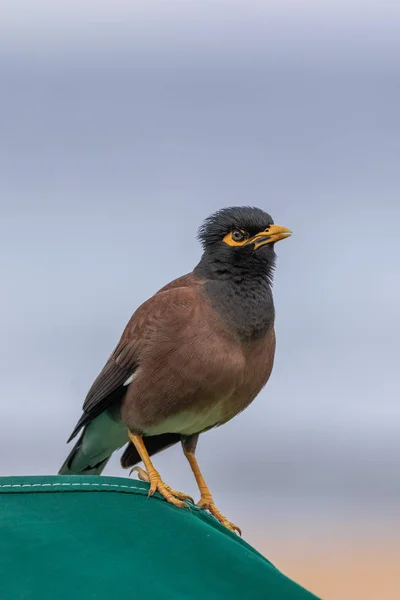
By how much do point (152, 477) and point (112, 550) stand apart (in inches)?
37.9

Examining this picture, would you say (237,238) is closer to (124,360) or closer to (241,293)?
(241,293)

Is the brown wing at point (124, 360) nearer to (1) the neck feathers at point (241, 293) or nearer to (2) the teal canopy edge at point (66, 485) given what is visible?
(1) the neck feathers at point (241, 293)

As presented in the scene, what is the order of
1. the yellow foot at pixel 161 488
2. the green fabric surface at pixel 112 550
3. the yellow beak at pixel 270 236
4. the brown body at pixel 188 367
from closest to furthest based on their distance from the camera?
the green fabric surface at pixel 112 550 → the yellow foot at pixel 161 488 → the brown body at pixel 188 367 → the yellow beak at pixel 270 236

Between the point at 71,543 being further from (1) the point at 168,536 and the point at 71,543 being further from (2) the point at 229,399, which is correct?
(2) the point at 229,399

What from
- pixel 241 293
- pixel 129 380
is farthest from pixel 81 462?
pixel 241 293

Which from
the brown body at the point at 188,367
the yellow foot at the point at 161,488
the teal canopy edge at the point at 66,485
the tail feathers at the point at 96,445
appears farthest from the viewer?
the tail feathers at the point at 96,445

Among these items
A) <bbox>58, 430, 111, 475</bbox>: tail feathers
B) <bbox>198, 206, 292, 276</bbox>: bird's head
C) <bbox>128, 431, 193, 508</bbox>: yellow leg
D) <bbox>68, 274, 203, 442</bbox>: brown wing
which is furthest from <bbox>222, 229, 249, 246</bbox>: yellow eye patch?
<bbox>58, 430, 111, 475</bbox>: tail feathers

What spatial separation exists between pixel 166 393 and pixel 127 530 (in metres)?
1.07

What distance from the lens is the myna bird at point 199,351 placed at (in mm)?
2611

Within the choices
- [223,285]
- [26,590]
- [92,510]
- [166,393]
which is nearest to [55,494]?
[92,510]

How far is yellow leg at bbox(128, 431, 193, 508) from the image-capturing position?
2176 mm

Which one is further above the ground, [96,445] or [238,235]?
[238,235]

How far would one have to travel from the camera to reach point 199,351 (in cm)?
260

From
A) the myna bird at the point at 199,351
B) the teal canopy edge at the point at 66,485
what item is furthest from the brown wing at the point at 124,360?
the teal canopy edge at the point at 66,485
